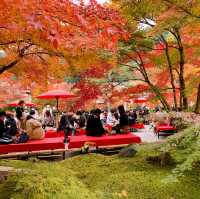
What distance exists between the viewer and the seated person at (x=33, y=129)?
35.3ft

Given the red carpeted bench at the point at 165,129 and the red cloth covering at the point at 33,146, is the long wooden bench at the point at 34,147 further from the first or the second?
the red carpeted bench at the point at 165,129

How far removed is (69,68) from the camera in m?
9.39

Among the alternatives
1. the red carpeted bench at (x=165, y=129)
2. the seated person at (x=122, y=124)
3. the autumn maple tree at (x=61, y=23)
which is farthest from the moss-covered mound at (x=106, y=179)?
the red carpeted bench at (x=165, y=129)

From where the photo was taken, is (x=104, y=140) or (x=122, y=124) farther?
(x=122, y=124)

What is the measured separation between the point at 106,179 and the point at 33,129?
429cm

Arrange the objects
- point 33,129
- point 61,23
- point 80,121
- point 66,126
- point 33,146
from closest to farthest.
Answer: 1. point 61,23
2. point 33,146
3. point 33,129
4. point 66,126
5. point 80,121

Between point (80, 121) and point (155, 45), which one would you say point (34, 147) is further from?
point (80, 121)

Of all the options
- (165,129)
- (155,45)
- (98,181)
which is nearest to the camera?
(98,181)

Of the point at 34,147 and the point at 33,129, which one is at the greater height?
the point at 33,129

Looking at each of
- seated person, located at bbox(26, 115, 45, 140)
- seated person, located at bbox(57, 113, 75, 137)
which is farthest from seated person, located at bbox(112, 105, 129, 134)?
seated person, located at bbox(57, 113, 75, 137)

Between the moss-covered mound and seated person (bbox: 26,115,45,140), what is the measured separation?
2242 mm

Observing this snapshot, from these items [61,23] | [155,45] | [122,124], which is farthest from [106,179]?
[155,45]

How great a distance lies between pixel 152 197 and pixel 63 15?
3.31 metres

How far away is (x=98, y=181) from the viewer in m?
7.12
